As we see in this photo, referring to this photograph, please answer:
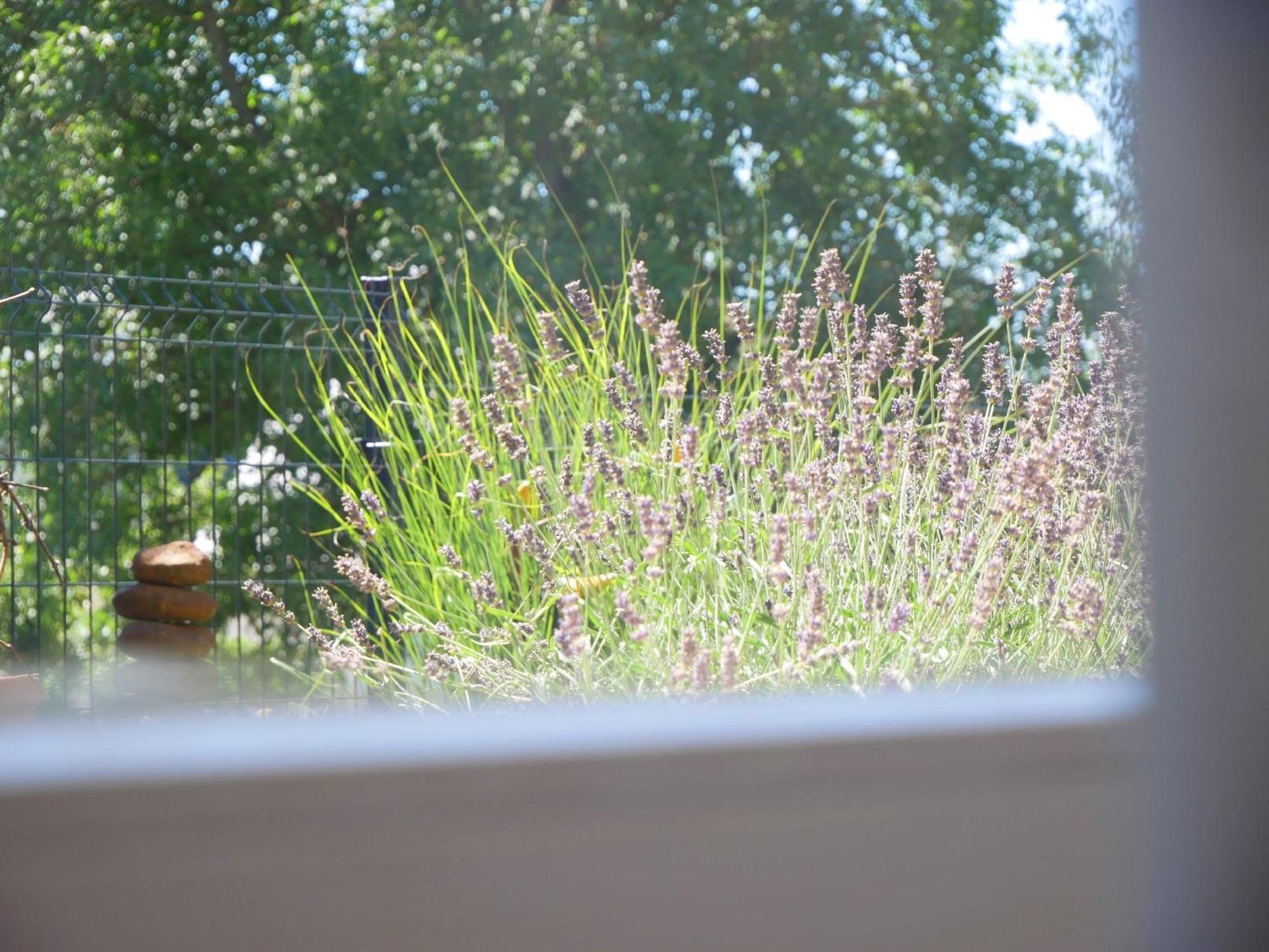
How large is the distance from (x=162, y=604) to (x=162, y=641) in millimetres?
117

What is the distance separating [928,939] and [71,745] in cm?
33

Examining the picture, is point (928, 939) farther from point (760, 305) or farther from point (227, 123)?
point (227, 123)

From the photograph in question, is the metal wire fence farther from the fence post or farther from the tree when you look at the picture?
the fence post

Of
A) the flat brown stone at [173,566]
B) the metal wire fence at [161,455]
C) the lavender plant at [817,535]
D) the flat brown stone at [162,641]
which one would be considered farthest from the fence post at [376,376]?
the metal wire fence at [161,455]

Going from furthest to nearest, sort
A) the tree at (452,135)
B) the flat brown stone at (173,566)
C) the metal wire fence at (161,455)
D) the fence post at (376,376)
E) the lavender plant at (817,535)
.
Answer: the tree at (452,135)
the metal wire fence at (161,455)
the flat brown stone at (173,566)
the fence post at (376,376)
the lavender plant at (817,535)

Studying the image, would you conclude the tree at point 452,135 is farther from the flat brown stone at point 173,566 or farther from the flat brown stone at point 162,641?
the flat brown stone at point 162,641

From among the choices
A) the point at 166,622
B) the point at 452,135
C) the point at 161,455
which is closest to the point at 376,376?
the point at 166,622

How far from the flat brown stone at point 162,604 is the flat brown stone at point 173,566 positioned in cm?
3

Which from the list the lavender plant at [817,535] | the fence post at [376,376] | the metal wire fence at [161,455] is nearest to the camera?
the lavender plant at [817,535]

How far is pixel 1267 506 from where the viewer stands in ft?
1.85

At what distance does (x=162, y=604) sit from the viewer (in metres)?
3.78

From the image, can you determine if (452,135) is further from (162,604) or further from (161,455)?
(162,604)

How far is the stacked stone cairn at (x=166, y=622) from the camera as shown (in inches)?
147

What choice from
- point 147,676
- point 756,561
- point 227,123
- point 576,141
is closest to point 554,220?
point 576,141
